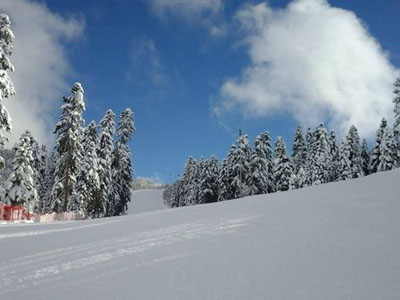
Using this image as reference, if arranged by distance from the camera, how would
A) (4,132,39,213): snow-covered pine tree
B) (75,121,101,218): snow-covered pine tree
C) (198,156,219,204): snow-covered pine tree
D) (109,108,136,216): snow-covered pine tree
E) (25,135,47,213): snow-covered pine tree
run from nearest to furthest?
(4,132,39,213): snow-covered pine tree < (75,121,101,218): snow-covered pine tree < (109,108,136,216): snow-covered pine tree < (25,135,47,213): snow-covered pine tree < (198,156,219,204): snow-covered pine tree

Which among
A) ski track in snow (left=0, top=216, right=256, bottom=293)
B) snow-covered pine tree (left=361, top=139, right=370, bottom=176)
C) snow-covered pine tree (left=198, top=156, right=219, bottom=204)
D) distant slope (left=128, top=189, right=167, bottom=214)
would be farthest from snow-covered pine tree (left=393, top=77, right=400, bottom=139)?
distant slope (left=128, top=189, right=167, bottom=214)

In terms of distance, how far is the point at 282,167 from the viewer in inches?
2448

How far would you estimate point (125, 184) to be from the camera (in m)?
52.0

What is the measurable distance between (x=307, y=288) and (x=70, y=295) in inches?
216

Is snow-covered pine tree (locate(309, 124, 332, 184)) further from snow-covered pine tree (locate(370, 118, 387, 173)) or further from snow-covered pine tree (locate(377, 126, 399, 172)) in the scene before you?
snow-covered pine tree (locate(377, 126, 399, 172))

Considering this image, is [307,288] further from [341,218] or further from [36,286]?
[341,218]

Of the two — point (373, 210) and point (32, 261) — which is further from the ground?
point (373, 210)

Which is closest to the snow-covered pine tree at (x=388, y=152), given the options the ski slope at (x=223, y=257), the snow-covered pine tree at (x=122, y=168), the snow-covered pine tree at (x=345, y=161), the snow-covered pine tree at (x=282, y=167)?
the snow-covered pine tree at (x=345, y=161)

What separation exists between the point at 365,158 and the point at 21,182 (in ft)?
183

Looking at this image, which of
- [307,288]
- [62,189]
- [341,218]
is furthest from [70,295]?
[62,189]

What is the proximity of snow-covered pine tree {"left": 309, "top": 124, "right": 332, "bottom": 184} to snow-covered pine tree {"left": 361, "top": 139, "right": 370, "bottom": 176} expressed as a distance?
6.35 metres

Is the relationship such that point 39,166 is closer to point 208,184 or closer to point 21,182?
point 21,182

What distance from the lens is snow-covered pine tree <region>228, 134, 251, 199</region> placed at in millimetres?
60906

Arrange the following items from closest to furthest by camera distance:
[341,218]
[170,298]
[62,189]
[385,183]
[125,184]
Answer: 1. [170,298]
2. [341,218]
3. [385,183]
4. [62,189]
5. [125,184]
